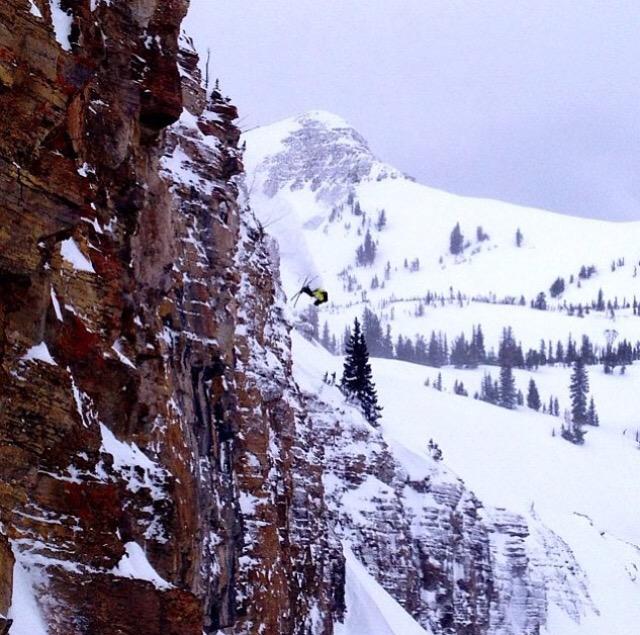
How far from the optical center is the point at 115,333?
1891 cm

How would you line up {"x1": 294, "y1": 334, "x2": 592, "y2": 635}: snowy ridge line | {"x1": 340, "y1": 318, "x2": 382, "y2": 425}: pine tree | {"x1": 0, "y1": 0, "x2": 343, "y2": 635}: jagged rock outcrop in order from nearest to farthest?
1. {"x1": 0, "y1": 0, "x2": 343, "y2": 635}: jagged rock outcrop
2. {"x1": 294, "y1": 334, "x2": 592, "y2": 635}: snowy ridge line
3. {"x1": 340, "y1": 318, "x2": 382, "y2": 425}: pine tree

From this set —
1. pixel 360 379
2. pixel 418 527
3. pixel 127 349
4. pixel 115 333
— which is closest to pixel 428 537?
pixel 418 527

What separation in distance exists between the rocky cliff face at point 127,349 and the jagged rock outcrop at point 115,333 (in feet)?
0.11

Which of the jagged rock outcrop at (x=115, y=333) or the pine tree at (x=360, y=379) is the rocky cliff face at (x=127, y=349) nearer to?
the jagged rock outcrop at (x=115, y=333)

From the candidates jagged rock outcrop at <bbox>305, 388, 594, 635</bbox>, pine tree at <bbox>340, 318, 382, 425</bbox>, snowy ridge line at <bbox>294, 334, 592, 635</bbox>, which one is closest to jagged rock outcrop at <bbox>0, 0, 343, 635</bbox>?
jagged rock outcrop at <bbox>305, 388, 594, 635</bbox>

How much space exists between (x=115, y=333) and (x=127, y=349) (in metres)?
0.78

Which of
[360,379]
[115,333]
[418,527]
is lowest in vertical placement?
[418,527]

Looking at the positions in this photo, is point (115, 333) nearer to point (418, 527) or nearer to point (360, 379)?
point (418, 527)

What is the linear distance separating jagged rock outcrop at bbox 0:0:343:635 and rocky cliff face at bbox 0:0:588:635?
0.03 metres

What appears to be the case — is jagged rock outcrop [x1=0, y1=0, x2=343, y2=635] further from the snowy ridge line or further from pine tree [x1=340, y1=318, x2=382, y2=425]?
pine tree [x1=340, y1=318, x2=382, y2=425]

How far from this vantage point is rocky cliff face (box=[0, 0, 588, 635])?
15617 millimetres

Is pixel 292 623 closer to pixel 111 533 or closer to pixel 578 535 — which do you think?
pixel 111 533

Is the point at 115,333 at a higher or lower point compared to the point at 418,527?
higher

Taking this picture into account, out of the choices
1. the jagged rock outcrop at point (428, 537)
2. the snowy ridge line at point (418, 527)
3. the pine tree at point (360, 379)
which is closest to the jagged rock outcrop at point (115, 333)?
the jagged rock outcrop at point (428, 537)
